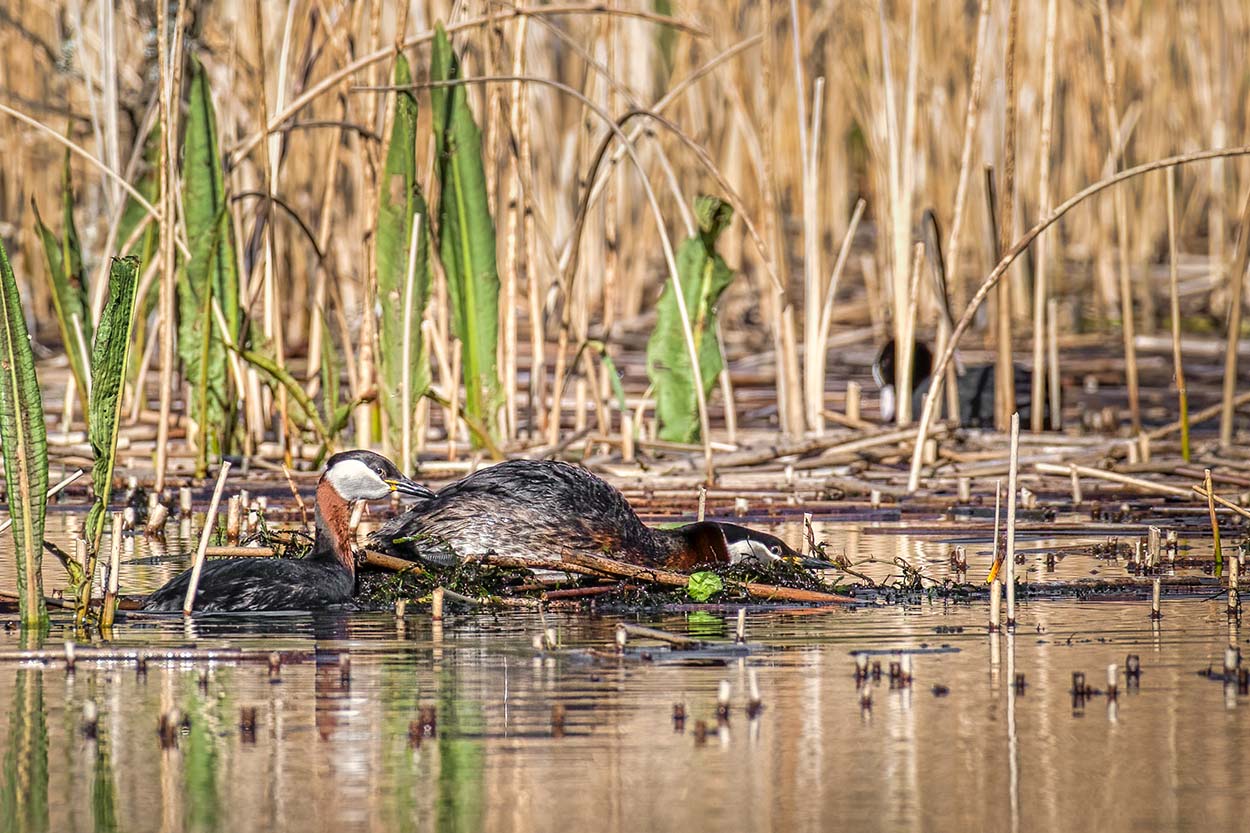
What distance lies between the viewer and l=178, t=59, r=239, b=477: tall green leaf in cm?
780

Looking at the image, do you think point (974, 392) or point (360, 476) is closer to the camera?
point (360, 476)

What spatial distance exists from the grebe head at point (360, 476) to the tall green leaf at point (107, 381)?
1.03 meters

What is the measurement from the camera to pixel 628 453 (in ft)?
27.1

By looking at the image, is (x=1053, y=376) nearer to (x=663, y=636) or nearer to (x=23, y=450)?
(x=663, y=636)

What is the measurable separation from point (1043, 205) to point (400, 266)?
8.02 ft

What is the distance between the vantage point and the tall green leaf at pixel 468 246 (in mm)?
7965

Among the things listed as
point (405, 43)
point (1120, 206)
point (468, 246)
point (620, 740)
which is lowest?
point (620, 740)

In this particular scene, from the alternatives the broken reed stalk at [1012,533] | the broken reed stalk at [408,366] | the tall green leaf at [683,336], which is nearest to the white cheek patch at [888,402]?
the tall green leaf at [683,336]

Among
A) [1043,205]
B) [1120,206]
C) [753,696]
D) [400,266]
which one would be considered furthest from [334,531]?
[1120,206]

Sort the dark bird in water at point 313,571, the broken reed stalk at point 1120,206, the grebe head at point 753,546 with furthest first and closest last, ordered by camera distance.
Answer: the broken reed stalk at point 1120,206 < the grebe head at point 753,546 < the dark bird in water at point 313,571

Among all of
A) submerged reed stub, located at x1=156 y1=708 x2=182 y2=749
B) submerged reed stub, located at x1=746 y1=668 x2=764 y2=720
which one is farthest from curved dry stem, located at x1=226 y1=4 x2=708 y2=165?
submerged reed stub, located at x1=156 y1=708 x2=182 y2=749

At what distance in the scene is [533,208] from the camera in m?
8.34

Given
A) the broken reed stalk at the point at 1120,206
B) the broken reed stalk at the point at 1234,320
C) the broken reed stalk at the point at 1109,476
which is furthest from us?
the broken reed stalk at the point at 1120,206

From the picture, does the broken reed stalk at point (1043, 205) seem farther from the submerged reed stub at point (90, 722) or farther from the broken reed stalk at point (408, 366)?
the submerged reed stub at point (90, 722)
